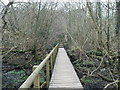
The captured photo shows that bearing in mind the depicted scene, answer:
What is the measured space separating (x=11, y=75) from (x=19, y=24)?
256 centimetres

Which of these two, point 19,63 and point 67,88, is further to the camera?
point 19,63

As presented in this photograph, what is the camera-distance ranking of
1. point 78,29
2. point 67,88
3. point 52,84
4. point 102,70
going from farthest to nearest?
point 78,29 → point 102,70 → point 52,84 → point 67,88

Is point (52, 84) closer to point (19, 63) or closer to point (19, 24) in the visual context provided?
point (19, 24)

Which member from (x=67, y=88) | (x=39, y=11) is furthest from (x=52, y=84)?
(x=39, y=11)

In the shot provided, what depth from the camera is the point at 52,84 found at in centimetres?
385

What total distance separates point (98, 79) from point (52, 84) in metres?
3.14

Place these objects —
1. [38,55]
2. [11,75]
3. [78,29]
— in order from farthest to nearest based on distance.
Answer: [38,55], [78,29], [11,75]

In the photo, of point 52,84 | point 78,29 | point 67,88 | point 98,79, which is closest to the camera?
point 67,88

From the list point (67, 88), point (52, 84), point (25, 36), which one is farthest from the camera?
point (25, 36)

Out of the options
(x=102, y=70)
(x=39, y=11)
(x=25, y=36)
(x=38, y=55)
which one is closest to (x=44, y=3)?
(x=39, y=11)

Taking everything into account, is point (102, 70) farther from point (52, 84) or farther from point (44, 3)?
point (44, 3)

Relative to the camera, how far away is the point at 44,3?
9.82 metres

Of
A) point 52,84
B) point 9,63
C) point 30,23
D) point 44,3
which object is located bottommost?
point 9,63

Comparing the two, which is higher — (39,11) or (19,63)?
(39,11)
